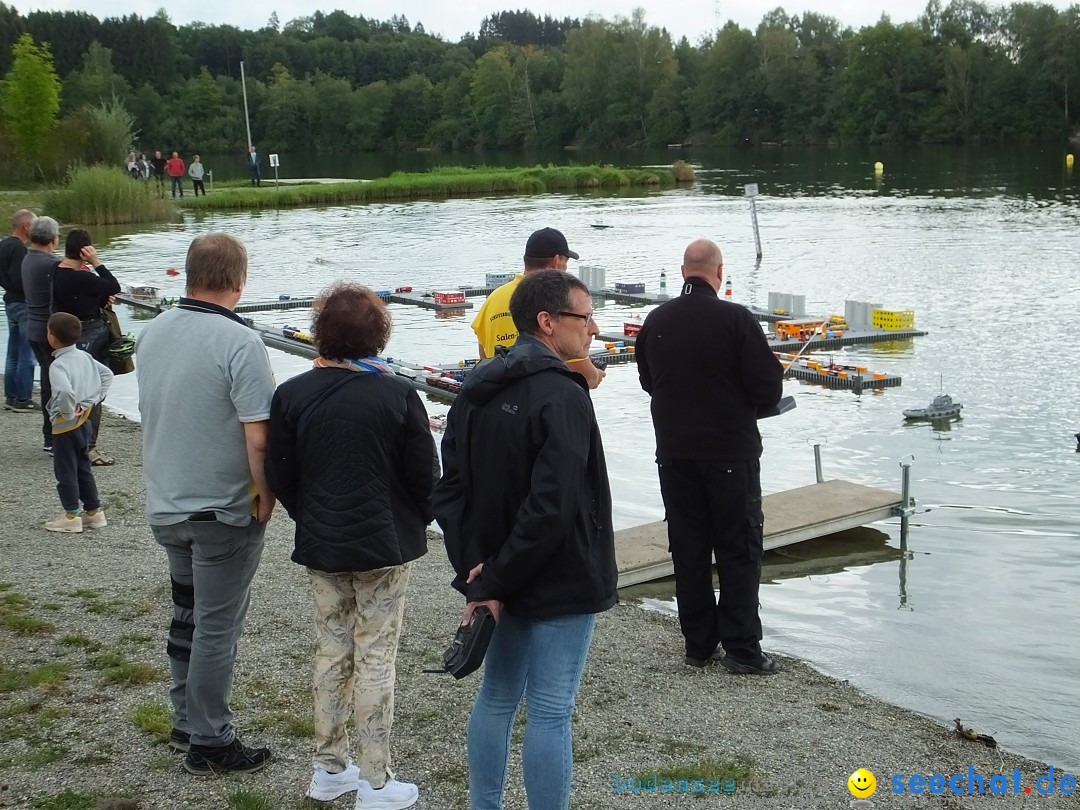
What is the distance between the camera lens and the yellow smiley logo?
4.27m

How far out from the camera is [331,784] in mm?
3967

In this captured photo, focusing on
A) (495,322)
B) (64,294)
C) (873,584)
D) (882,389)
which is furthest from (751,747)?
(882,389)

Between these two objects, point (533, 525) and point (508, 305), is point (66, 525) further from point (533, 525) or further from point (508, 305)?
point (533, 525)

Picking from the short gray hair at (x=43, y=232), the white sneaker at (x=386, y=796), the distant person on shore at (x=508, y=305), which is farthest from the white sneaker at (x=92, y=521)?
the white sneaker at (x=386, y=796)

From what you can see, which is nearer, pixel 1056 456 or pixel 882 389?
pixel 1056 456

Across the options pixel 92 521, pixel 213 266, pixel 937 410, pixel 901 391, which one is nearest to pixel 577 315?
pixel 213 266

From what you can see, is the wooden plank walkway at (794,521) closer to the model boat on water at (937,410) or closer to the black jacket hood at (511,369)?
the black jacket hood at (511,369)

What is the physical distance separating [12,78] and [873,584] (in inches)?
2078

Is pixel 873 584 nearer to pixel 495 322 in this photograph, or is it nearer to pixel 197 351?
pixel 495 322

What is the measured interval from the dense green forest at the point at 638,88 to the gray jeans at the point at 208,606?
303 ft

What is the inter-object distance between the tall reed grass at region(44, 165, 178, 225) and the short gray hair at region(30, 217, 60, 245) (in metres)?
30.6

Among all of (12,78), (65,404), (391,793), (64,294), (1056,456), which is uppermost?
(12,78)

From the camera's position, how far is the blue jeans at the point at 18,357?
35.8ft

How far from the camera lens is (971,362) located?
56.2ft
